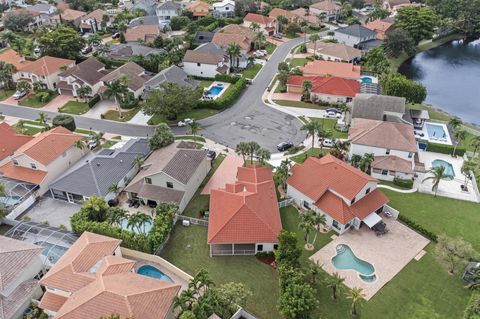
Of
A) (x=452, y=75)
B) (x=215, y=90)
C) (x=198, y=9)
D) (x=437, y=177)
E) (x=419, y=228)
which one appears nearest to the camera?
(x=419, y=228)

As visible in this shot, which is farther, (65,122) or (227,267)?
(65,122)

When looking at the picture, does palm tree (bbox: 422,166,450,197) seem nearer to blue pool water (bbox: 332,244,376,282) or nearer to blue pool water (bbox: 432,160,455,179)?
blue pool water (bbox: 432,160,455,179)

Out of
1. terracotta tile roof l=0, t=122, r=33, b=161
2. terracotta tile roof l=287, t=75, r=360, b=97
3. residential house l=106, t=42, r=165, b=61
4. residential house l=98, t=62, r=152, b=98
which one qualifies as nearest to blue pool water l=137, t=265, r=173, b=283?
terracotta tile roof l=0, t=122, r=33, b=161

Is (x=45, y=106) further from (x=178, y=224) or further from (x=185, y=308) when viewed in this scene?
(x=185, y=308)

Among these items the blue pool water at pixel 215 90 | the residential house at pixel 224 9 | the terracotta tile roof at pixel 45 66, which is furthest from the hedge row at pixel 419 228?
the residential house at pixel 224 9

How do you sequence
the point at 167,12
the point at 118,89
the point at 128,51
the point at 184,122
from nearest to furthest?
the point at 184,122 < the point at 118,89 < the point at 128,51 < the point at 167,12

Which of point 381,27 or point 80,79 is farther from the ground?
point 80,79

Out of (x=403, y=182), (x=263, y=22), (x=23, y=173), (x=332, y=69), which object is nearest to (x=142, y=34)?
(x=263, y=22)

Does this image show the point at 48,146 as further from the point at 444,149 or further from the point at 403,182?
the point at 444,149
